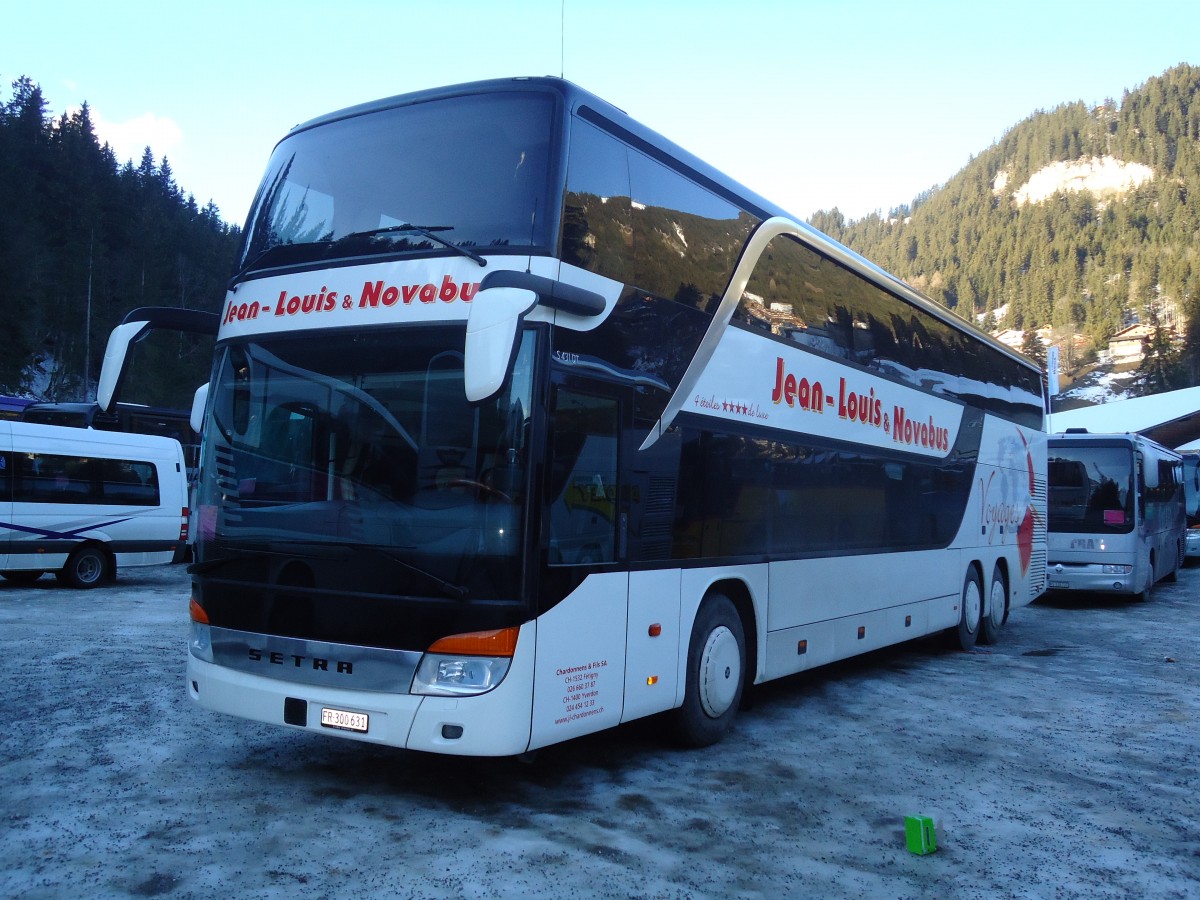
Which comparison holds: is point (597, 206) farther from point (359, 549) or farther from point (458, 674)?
point (458, 674)

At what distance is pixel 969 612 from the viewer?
42.2 ft

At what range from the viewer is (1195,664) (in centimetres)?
1163

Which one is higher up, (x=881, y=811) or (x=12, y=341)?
(x=12, y=341)

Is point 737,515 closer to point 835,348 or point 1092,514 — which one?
point 835,348

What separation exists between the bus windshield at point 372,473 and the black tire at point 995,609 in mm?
9804

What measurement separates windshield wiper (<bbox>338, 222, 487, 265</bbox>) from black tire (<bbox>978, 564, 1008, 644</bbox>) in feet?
32.9

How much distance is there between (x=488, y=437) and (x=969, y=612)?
9313 millimetres

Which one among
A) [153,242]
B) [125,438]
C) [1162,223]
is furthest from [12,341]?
[1162,223]

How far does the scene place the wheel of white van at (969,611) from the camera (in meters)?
12.6

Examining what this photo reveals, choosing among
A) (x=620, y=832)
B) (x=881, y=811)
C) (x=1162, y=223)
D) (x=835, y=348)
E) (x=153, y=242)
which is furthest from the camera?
(x=1162, y=223)

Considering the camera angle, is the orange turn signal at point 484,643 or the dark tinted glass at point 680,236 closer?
the orange turn signal at point 484,643

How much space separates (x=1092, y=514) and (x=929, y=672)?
30.2ft

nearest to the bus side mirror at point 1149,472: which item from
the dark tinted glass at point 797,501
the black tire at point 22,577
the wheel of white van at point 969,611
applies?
the wheel of white van at point 969,611

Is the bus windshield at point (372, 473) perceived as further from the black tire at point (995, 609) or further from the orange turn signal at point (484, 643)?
the black tire at point (995, 609)
